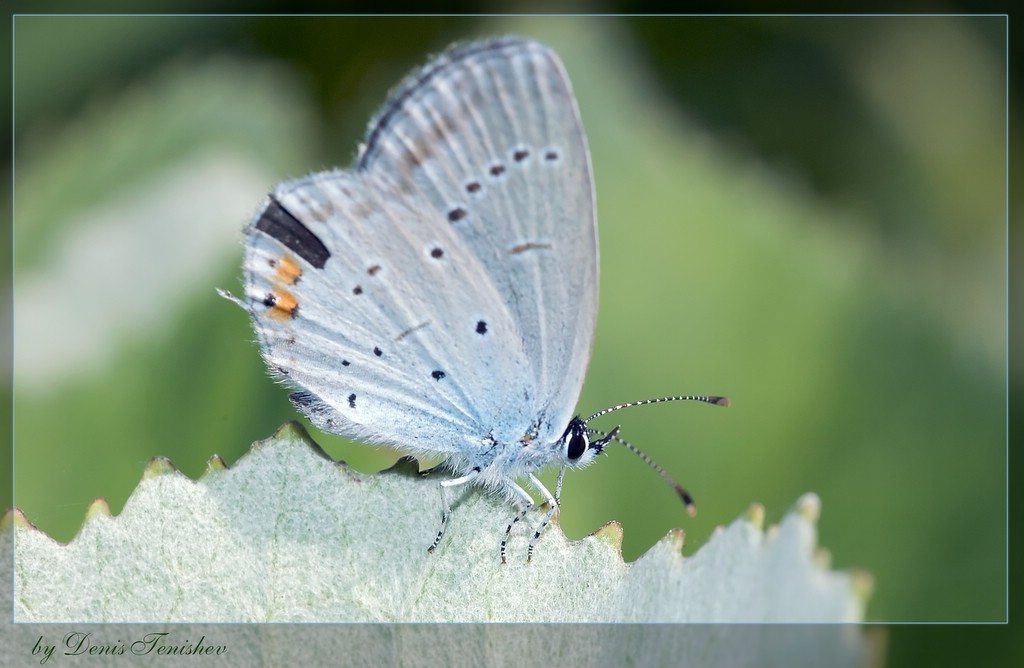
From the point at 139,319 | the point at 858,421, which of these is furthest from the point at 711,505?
the point at 139,319

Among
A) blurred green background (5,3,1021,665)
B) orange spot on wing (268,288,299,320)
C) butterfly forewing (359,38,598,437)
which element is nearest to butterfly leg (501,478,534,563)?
butterfly forewing (359,38,598,437)

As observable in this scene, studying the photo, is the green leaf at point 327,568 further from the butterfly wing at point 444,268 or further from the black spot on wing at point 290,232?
the black spot on wing at point 290,232

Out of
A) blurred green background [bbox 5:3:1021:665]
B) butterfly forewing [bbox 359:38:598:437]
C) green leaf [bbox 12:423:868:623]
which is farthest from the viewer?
blurred green background [bbox 5:3:1021:665]

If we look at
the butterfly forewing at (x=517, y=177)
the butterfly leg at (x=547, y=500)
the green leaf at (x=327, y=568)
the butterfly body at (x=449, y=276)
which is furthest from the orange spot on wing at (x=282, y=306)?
the butterfly leg at (x=547, y=500)

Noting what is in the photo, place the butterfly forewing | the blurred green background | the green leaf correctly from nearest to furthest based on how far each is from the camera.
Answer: the green leaf, the butterfly forewing, the blurred green background

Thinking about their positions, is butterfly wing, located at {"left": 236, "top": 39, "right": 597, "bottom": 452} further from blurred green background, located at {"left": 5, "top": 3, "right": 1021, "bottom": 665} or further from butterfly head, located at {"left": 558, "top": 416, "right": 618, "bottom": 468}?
blurred green background, located at {"left": 5, "top": 3, "right": 1021, "bottom": 665}

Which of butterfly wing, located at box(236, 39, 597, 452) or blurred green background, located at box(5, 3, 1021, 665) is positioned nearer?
butterfly wing, located at box(236, 39, 597, 452)

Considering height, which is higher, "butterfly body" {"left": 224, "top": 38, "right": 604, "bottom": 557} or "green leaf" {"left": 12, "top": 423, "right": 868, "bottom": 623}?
"butterfly body" {"left": 224, "top": 38, "right": 604, "bottom": 557}

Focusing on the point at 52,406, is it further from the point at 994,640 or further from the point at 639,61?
the point at 994,640
